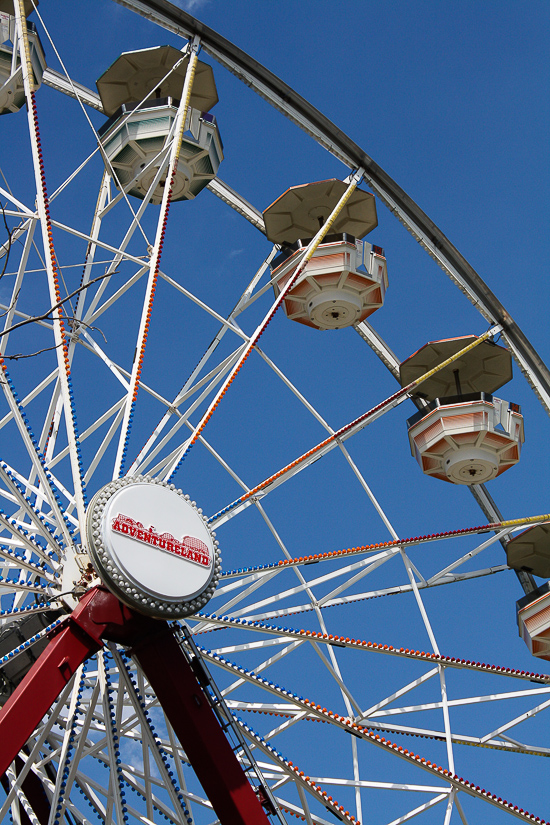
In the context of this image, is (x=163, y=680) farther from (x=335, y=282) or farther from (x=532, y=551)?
(x=532, y=551)

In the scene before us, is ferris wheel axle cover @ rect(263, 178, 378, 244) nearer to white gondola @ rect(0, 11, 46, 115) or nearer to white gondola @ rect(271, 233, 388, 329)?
white gondola @ rect(271, 233, 388, 329)

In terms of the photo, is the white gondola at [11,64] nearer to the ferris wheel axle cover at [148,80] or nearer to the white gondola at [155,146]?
the ferris wheel axle cover at [148,80]

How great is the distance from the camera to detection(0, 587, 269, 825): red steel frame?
7.86m

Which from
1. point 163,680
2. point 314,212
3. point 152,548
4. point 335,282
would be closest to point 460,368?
point 335,282

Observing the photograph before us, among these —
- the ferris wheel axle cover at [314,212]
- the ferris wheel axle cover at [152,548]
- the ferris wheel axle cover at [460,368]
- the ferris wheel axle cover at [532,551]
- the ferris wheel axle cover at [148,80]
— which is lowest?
the ferris wheel axle cover at [152,548]

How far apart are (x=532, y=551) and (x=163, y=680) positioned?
9004mm

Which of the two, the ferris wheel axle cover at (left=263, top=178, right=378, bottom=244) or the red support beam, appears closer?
the red support beam

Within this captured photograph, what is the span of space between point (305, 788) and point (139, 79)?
9.40 meters

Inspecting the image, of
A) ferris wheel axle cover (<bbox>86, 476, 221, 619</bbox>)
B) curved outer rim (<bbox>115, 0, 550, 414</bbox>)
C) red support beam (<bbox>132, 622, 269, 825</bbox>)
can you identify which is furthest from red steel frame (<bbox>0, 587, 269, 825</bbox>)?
curved outer rim (<bbox>115, 0, 550, 414</bbox>)

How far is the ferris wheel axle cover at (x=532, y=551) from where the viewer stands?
51.6 ft

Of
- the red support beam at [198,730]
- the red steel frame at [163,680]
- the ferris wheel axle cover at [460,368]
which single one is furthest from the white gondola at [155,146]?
the red support beam at [198,730]

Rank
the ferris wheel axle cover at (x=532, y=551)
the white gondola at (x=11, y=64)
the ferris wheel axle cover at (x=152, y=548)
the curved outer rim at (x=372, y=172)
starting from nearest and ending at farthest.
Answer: the ferris wheel axle cover at (x=152, y=548), the curved outer rim at (x=372, y=172), the white gondola at (x=11, y=64), the ferris wheel axle cover at (x=532, y=551)

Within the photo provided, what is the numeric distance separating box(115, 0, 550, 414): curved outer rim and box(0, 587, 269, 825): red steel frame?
7.16m

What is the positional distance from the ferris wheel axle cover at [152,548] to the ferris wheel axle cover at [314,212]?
6.19 m
